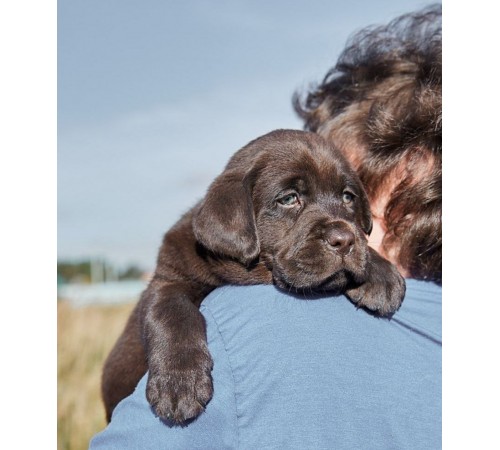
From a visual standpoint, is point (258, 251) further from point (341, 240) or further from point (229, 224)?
point (341, 240)

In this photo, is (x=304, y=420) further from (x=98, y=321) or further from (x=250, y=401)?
(x=98, y=321)

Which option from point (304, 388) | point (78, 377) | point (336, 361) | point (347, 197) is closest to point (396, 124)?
point (347, 197)

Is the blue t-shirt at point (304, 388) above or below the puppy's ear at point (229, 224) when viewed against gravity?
below

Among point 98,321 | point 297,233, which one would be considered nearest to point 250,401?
point 297,233

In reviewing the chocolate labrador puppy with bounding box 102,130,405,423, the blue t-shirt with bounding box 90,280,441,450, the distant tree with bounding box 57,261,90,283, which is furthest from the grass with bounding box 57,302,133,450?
the blue t-shirt with bounding box 90,280,441,450

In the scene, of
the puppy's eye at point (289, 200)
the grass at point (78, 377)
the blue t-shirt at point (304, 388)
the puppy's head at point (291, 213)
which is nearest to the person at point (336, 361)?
the blue t-shirt at point (304, 388)

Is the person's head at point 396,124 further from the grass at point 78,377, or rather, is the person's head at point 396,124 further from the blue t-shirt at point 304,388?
the grass at point 78,377

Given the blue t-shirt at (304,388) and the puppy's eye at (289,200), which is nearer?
the blue t-shirt at (304,388)

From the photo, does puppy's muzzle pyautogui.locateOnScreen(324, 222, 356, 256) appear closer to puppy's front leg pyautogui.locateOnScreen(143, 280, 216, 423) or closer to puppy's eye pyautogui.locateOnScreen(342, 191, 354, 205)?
puppy's eye pyautogui.locateOnScreen(342, 191, 354, 205)
